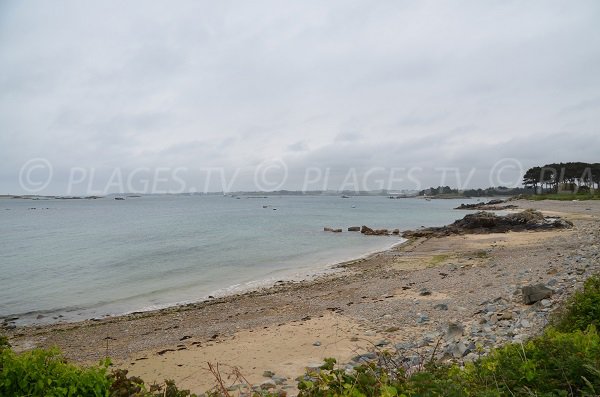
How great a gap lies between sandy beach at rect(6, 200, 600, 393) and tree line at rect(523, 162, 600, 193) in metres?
94.2

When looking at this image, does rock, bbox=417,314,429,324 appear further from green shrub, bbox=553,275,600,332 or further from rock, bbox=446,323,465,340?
green shrub, bbox=553,275,600,332

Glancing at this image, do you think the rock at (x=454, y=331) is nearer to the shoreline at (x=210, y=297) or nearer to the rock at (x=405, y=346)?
the rock at (x=405, y=346)

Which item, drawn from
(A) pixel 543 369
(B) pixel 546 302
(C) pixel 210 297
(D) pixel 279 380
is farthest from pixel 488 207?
(A) pixel 543 369

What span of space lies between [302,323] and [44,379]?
856 centimetres

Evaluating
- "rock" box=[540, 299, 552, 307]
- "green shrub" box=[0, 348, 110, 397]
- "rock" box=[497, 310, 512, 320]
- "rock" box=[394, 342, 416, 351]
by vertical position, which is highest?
"green shrub" box=[0, 348, 110, 397]

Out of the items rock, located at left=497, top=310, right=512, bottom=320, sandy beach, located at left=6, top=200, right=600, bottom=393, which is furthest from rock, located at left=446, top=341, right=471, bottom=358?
rock, located at left=497, top=310, right=512, bottom=320

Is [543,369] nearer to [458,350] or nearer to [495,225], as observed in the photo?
[458,350]

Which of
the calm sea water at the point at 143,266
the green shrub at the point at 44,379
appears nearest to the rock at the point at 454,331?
the green shrub at the point at 44,379

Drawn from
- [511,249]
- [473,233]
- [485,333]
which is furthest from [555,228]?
[485,333]

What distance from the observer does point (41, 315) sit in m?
15.5

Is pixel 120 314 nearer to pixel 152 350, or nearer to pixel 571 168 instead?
pixel 152 350

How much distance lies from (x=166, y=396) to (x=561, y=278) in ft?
37.2

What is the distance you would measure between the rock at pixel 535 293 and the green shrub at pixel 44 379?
370 inches

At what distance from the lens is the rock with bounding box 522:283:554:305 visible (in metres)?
9.00
